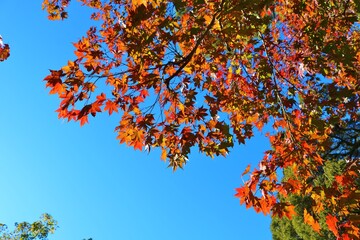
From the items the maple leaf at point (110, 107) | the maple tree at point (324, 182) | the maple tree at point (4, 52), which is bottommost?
the maple leaf at point (110, 107)

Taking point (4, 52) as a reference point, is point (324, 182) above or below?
above

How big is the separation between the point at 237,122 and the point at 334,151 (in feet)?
37.5

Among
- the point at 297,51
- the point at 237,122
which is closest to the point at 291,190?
the point at 237,122

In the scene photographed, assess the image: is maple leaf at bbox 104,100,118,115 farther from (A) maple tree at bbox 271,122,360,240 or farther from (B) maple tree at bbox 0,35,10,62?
(A) maple tree at bbox 271,122,360,240

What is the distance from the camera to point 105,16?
7.05 metres

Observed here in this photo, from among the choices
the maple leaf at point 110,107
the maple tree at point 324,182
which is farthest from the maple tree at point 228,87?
the maple tree at point 324,182

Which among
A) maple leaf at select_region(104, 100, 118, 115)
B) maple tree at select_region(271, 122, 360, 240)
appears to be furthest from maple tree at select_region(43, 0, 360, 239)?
maple tree at select_region(271, 122, 360, 240)

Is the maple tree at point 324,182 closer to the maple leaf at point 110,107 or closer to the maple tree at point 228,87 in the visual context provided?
the maple tree at point 228,87

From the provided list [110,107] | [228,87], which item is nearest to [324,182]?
[228,87]

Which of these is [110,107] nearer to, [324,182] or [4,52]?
[4,52]

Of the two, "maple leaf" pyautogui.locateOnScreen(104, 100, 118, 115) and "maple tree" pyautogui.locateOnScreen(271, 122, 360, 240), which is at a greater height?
"maple tree" pyautogui.locateOnScreen(271, 122, 360, 240)

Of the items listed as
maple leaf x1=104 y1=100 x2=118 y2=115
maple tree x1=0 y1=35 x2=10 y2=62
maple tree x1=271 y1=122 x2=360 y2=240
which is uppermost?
maple tree x1=271 y1=122 x2=360 y2=240

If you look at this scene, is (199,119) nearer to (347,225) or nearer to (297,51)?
(347,225)

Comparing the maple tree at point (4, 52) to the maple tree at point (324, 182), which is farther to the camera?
the maple tree at point (324, 182)
